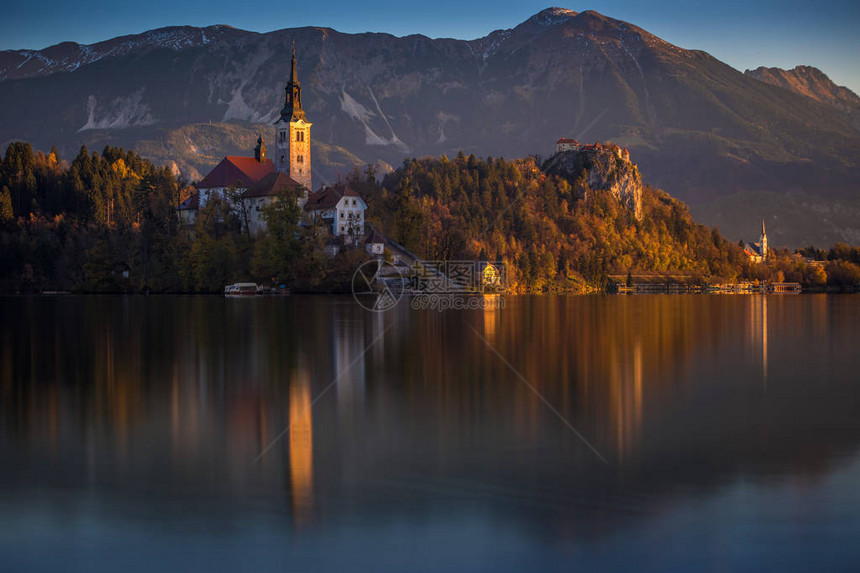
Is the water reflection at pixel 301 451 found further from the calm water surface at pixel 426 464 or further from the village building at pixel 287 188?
the village building at pixel 287 188

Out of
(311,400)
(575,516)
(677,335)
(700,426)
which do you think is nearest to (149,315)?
(677,335)

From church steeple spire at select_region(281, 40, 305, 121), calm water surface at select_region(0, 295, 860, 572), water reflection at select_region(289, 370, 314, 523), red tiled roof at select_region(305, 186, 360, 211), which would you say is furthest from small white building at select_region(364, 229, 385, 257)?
water reflection at select_region(289, 370, 314, 523)

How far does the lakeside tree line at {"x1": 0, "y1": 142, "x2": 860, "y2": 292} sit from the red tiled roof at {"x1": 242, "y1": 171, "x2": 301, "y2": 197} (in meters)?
4.08

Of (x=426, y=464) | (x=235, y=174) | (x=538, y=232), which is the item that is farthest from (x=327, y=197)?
(x=426, y=464)

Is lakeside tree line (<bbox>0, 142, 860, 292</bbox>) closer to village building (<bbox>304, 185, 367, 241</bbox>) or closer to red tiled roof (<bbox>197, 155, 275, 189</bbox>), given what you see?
village building (<bbox>304, 185, 367, 241</bbox>)

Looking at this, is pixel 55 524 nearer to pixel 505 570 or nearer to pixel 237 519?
pixel 237 519

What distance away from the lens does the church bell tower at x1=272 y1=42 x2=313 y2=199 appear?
464 feet

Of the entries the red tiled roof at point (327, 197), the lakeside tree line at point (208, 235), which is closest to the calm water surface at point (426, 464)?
the lakeside tree line at point (208, 235)

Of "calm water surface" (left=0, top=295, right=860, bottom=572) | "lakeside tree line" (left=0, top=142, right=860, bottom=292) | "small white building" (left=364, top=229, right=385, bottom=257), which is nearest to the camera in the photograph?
"calm water surface" (left=0, top=295, right=860, bottom=572)

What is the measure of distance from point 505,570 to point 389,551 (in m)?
1.74

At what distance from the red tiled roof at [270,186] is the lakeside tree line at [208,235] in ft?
13.4

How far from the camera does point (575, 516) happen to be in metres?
13.7

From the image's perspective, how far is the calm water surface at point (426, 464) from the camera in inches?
492

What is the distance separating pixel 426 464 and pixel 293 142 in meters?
130
